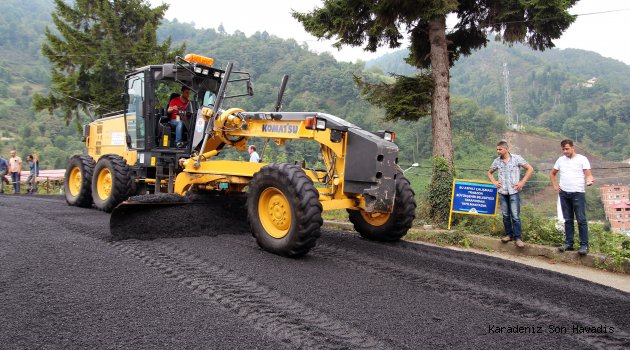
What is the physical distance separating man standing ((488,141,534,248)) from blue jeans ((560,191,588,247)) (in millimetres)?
575

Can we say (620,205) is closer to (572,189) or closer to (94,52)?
(572,189)

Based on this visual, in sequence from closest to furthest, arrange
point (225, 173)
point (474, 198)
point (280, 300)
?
point (280, 300) < point (225, 173) < point (474, 198)

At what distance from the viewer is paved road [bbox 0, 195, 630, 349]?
314 centimetres

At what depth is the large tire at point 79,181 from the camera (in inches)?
364

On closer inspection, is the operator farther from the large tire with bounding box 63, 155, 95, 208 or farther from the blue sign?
the blue sign

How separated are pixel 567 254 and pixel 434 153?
11.0ft

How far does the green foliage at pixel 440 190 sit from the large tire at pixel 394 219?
7.91ft

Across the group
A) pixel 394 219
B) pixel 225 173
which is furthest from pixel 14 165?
pixel 394 219

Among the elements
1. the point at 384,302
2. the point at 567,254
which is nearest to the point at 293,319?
the point at 384,302

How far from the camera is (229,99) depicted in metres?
7.45

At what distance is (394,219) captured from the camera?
617cm

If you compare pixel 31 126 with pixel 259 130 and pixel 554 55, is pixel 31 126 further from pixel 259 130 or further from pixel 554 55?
pixel 554 55

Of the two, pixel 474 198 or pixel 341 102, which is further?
pixel 341 102

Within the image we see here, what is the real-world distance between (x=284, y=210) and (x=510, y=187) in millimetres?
3440
